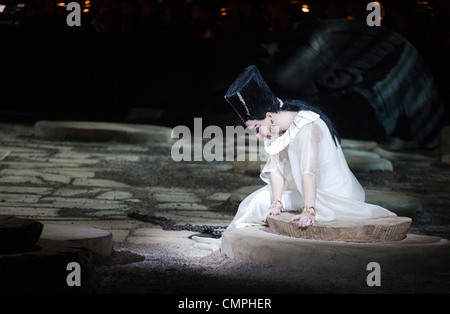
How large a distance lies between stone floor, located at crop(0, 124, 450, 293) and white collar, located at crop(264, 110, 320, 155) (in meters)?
0.83

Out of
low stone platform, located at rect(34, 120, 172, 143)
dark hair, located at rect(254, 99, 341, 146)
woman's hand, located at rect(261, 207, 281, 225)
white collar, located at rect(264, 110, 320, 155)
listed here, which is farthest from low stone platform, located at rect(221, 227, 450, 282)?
low stone platform, located at rect(34, 120, 172, 143)

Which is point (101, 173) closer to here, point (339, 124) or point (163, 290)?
point (163, 290)

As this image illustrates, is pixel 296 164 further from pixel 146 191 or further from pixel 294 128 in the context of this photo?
pixel 146 191

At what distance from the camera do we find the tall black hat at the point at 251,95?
4.69 m

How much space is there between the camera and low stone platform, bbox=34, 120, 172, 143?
12.2m

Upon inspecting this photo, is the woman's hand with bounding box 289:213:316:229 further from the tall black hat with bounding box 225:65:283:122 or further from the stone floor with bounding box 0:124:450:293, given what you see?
the tall black hat with bounding box 225:65:283:122

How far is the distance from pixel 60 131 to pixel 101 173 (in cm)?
368

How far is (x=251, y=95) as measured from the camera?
4.75 metres

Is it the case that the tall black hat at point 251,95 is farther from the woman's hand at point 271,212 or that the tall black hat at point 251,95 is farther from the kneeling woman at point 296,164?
the woman's hand at point 271,212

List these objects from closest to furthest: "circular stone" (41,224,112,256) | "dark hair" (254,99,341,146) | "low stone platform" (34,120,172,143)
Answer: "circular stone" (41,224,112,256), "dark hair" (254,99,341,146), "low stone platform" (34,120,172,143)

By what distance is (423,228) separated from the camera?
638cm

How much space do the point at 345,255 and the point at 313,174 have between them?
2.13 feet

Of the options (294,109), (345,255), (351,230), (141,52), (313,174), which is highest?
(141,52)

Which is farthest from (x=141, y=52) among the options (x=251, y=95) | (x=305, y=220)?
(x=305, y=220)
